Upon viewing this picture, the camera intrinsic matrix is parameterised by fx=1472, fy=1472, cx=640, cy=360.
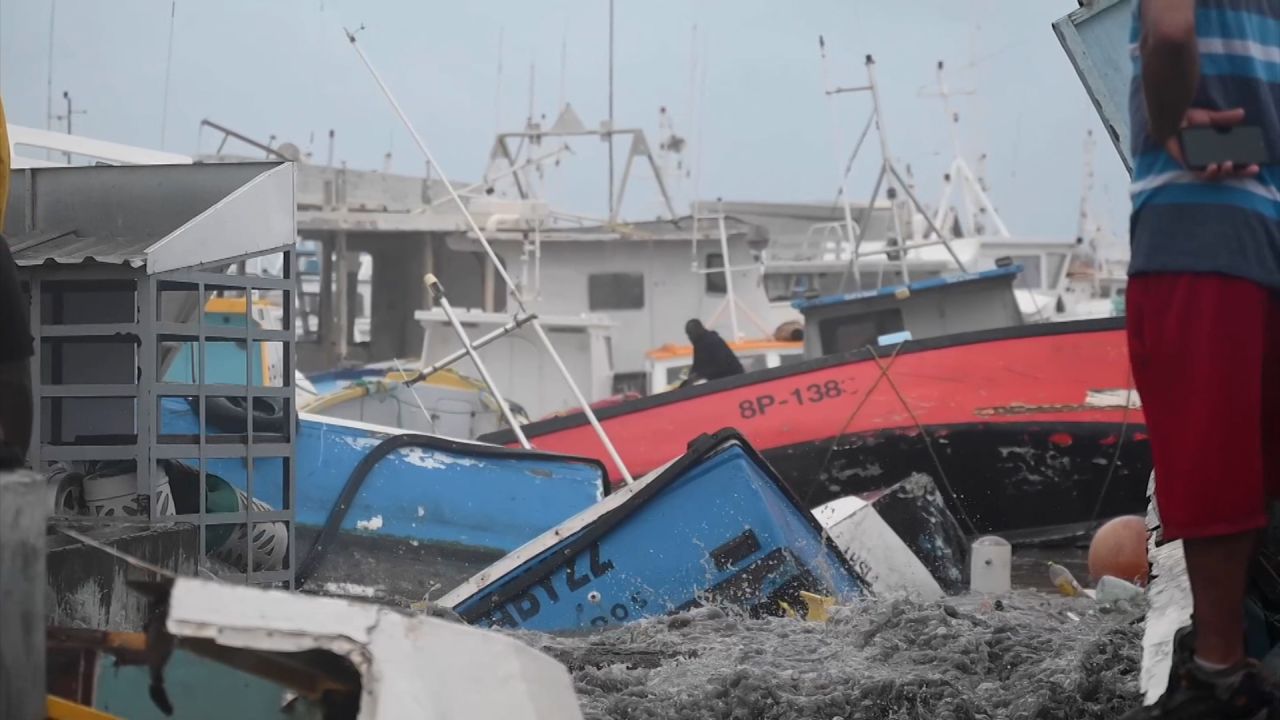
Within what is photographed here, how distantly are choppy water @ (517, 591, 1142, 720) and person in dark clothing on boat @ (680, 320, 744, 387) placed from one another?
7.97 metres

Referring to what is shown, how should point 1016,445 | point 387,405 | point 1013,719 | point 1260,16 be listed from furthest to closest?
1. point 387,405
2. point 1016,445
3. point 1013,719
4. point 1260,16

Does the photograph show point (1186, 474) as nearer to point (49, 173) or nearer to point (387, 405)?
point (49, 173)

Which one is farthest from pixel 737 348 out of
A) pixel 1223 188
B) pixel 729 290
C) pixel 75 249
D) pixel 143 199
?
pixel 1223 188

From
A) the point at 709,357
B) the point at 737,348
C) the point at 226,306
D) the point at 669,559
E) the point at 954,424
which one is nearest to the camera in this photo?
the point at 669,559

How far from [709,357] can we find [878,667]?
889 centimetres

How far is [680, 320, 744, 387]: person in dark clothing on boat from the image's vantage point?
12055 millimetres

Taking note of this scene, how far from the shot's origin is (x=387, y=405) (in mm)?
11586

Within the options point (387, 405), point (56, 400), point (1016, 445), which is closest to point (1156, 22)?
point (56, 400)

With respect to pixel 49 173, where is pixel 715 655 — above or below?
below

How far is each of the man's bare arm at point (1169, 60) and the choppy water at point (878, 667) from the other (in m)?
1.23

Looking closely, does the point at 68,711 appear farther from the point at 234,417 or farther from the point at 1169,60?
the point at 234,417

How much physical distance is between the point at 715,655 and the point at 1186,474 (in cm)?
184

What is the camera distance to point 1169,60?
1886 mm

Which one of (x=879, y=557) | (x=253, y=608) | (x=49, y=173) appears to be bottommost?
(x=879, y=557)
